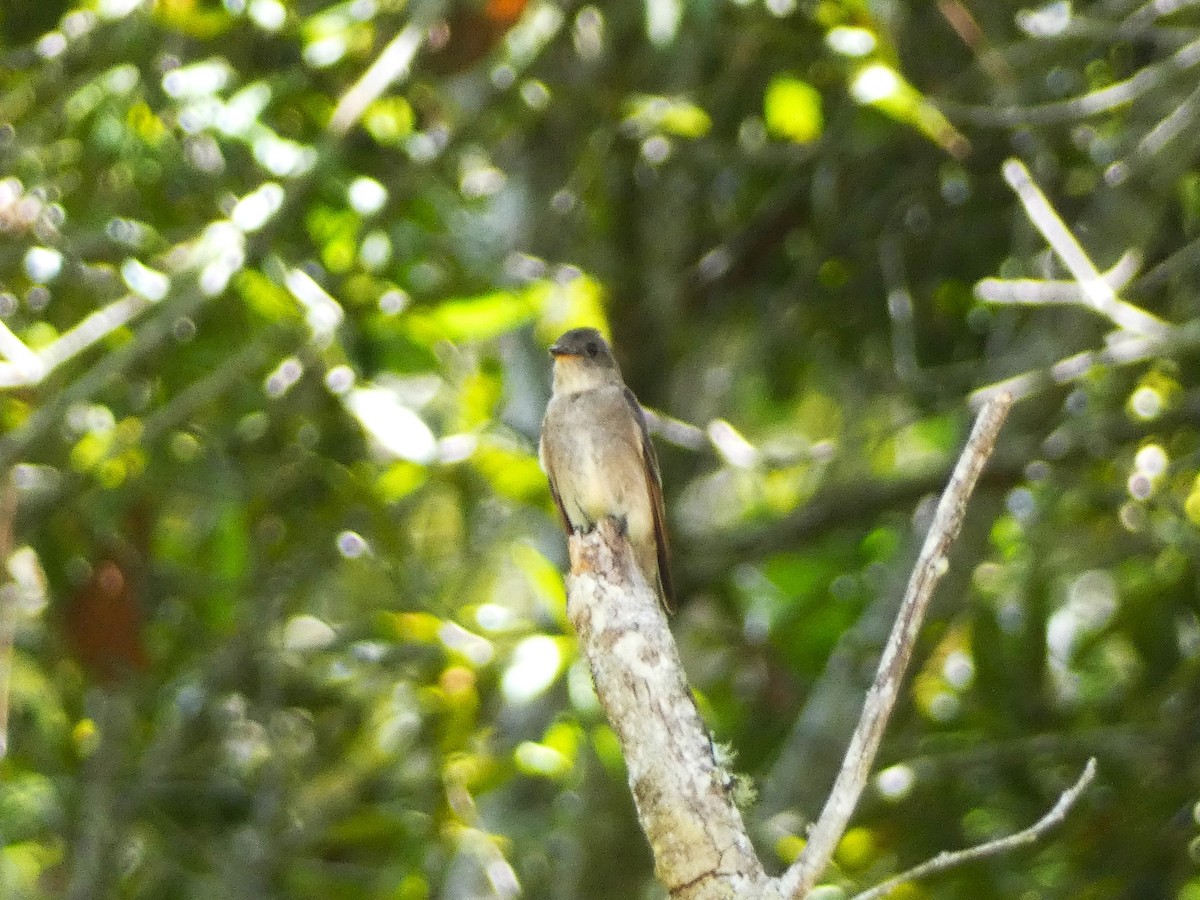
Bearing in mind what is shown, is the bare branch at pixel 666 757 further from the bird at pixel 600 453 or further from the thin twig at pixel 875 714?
the bird at pixel 600 453

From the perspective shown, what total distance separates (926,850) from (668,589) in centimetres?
125

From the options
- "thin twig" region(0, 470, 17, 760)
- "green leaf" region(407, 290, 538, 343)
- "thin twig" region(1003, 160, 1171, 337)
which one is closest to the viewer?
"thin twig" region(0, 470, 17, 760)

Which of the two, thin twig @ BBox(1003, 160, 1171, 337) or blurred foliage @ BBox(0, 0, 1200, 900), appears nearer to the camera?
blurred foliage @ BBox(0, 0, 1200, 900)

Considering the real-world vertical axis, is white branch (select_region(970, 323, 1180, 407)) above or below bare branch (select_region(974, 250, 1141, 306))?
below

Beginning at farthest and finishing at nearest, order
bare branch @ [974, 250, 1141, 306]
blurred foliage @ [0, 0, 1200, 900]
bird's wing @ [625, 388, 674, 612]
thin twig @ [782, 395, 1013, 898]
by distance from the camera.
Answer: bird's wing @ [625, 388, 674, 612], bare branch @ [974, 250, 1141, 306], blurred foliage @ [0, 0, 1200, 900], thin twig @ [782, 395, 1013, 898]

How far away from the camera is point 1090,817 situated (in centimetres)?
574

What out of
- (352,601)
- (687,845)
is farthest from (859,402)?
(687,845)

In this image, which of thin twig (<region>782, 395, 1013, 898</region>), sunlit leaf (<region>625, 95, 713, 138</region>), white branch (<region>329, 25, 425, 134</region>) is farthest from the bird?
thin twig (<region>782, 395, 1013, 898</region>)

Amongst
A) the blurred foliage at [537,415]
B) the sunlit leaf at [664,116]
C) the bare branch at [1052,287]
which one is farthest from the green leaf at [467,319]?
the bare branch at [1052,287]

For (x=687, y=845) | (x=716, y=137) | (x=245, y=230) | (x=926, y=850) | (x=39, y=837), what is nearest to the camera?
(x=687, y=845)

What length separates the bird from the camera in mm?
6023

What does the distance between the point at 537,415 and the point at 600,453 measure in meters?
1.15

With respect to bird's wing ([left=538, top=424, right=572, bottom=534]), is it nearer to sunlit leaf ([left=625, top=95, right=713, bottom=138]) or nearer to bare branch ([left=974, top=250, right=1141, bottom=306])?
sunlit leaf ([left=625, top=95, right=713, bottom=138])

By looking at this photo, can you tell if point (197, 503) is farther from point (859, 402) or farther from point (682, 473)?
point (859, 402)
